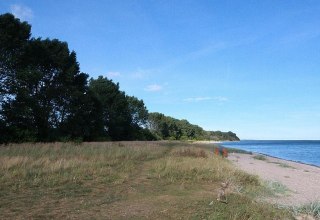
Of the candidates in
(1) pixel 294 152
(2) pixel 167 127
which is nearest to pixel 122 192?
(1) pixel 294 152

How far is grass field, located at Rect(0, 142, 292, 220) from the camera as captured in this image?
7.43m

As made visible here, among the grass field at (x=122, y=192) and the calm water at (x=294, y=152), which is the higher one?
the calm water at (x=294, y=152)

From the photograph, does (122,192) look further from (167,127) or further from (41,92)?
(167,127)

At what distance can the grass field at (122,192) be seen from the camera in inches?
292

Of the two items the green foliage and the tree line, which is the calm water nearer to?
the green foliage

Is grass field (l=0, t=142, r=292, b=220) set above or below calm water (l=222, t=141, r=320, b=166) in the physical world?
below

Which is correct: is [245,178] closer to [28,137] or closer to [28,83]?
[28,137]

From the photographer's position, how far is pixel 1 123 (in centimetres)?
3086

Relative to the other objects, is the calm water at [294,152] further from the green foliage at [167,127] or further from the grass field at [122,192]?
the grass field at [122,192]

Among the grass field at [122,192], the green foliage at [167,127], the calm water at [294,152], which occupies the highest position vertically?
the green foliage at [167,127]

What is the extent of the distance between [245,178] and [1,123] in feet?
79.6

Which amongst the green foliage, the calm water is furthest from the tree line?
the green foliage

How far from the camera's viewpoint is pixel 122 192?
9.66 m

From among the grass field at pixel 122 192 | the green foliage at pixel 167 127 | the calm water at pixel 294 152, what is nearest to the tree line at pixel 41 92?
the grass field at pixel 122 192
